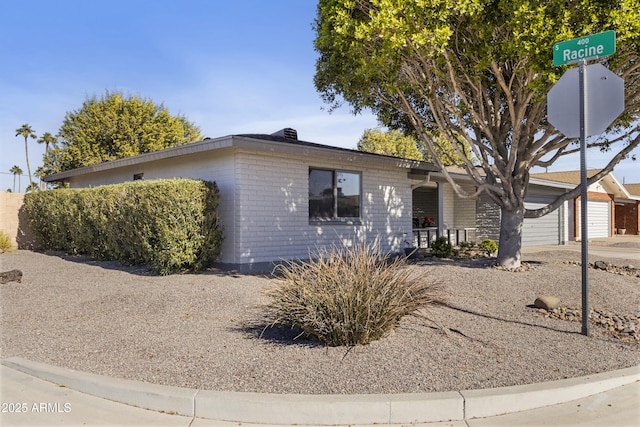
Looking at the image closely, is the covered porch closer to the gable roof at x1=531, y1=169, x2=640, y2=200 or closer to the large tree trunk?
the large tree trunk

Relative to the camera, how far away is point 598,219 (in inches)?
1121

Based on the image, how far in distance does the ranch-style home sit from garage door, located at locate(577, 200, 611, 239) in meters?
15.2

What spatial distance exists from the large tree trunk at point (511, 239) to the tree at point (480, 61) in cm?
2

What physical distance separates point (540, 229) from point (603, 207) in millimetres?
11246

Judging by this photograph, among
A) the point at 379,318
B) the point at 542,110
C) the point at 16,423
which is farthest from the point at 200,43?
the point at 16,423

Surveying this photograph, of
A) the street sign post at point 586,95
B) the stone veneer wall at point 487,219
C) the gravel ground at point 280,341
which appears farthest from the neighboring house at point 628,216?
the street sign post at point 586,95

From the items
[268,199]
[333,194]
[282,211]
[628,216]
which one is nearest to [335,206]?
[333,194]

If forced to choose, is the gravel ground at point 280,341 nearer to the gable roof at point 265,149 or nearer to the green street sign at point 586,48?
the gable roof at point 265,149

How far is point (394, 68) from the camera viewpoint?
30.8 ft

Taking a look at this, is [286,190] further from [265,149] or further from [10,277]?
[10,277]

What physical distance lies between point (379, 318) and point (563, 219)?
2067 cm

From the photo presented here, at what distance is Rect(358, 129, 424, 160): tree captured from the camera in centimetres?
4162

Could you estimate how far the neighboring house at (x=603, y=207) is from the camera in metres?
25.2

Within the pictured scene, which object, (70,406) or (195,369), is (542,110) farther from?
(70,406)
